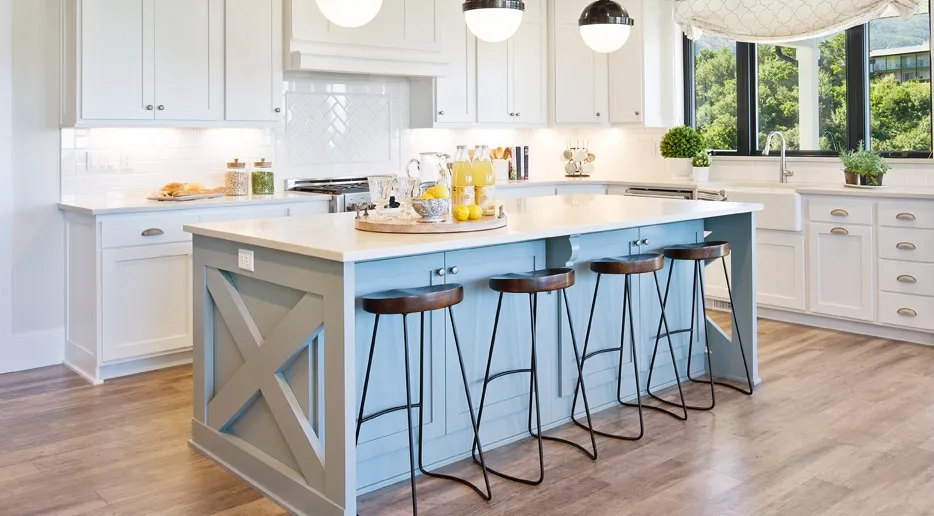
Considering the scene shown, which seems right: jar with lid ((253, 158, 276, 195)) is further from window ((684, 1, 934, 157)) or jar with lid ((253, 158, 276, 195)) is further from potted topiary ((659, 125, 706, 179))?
window ((684, 1, 934, 157))

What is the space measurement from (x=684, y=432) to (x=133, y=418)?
2.52 metres

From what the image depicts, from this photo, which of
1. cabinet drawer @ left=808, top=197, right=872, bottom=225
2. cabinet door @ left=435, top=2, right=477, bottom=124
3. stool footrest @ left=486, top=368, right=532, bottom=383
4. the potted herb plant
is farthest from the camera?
cabinet door @ left=435, top=2, right=477, bottom=124

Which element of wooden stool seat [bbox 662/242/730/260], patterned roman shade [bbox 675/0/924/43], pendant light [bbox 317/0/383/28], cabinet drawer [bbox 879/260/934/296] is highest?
patterned roman shade [bbox 675/0/924/43]

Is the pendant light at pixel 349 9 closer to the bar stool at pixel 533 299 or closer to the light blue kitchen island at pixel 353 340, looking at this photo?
the light blue kitchen island at pixel 353 340

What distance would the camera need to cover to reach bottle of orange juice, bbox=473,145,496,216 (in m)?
3.57

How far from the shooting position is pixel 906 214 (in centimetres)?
517

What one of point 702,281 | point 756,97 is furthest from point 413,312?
point 756,97

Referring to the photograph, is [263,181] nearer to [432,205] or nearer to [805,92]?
[432,205]

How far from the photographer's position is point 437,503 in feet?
9.86

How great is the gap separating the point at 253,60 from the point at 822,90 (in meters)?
4.04

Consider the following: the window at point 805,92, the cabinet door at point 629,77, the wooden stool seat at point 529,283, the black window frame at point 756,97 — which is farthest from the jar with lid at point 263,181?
the window at point 805,92

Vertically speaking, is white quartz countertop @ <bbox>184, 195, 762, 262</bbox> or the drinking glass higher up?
the drinking glass

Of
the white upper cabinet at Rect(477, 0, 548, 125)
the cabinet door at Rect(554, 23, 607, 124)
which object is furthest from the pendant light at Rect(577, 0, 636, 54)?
the cabinet door at Rect(554, 23, 607, 124)

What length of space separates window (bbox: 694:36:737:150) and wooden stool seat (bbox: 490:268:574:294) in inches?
160
